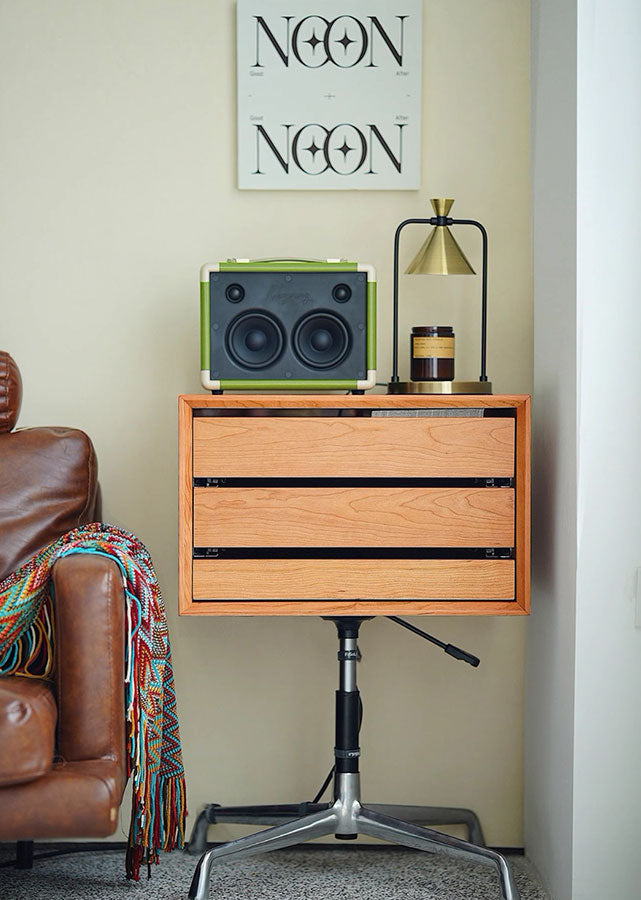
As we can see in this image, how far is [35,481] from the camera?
2047mm

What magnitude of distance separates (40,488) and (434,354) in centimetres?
Result: 88

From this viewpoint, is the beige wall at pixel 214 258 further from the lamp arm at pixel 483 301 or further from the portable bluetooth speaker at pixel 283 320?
the portable bluetooth speaker at pixel 283 320

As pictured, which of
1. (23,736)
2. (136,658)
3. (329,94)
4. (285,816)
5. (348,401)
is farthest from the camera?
(329,94)

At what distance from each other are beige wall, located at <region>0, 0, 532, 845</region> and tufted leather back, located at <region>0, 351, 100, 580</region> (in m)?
0.23

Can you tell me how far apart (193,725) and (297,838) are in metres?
0.48

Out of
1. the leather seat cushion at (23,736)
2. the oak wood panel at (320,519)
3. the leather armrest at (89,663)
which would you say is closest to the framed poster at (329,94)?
the oak wood panel at (320,519)

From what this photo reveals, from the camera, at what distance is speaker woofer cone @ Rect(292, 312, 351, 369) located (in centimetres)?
192

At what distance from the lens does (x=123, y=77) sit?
2293mm

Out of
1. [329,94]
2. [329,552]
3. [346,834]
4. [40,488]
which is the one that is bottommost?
[346,834]

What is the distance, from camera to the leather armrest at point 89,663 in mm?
1620

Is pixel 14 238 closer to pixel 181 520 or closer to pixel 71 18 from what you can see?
pixel 71 18

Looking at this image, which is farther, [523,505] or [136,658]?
[523,505]

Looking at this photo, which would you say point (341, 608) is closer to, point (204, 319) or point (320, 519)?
point (320, 519)

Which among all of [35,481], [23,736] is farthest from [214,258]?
[23,736]
